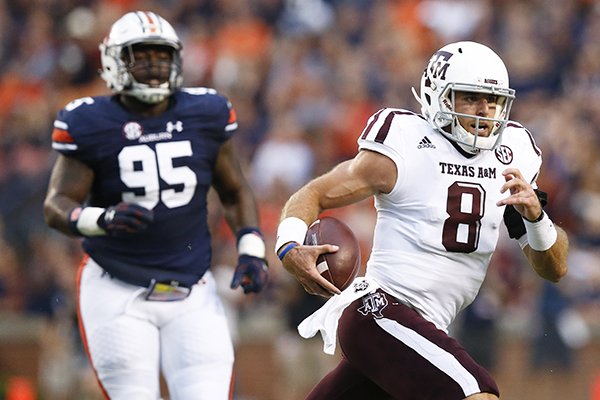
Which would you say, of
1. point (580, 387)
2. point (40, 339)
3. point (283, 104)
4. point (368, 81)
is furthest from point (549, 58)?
point (40, 339)

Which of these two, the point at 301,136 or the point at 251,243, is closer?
the point at 251,243

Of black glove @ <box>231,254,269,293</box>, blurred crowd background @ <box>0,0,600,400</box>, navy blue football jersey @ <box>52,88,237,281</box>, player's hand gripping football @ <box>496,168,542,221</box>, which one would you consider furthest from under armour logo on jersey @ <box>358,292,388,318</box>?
blurred crowd background @ <box>0,0,600,400</box>

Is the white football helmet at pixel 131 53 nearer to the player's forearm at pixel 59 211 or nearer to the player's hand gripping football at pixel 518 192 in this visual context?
the player's forearm at pixel 59 211

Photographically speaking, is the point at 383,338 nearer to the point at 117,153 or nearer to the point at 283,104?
the point at 117,153

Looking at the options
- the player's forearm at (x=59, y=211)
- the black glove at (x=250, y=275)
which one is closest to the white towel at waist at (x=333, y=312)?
the black glove at (x=250, y=275)

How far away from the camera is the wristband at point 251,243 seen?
218 inches

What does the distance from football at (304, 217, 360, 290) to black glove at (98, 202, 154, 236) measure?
811mm

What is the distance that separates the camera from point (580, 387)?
8.59m

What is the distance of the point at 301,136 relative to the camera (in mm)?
9820

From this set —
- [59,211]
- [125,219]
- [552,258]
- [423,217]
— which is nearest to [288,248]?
[423,217]

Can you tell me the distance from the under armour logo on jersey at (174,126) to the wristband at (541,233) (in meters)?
1.66

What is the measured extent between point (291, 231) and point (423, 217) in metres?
0.52

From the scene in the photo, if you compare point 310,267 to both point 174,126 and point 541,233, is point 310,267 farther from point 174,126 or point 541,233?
point 174,126

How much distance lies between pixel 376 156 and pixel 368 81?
19.4 feet
